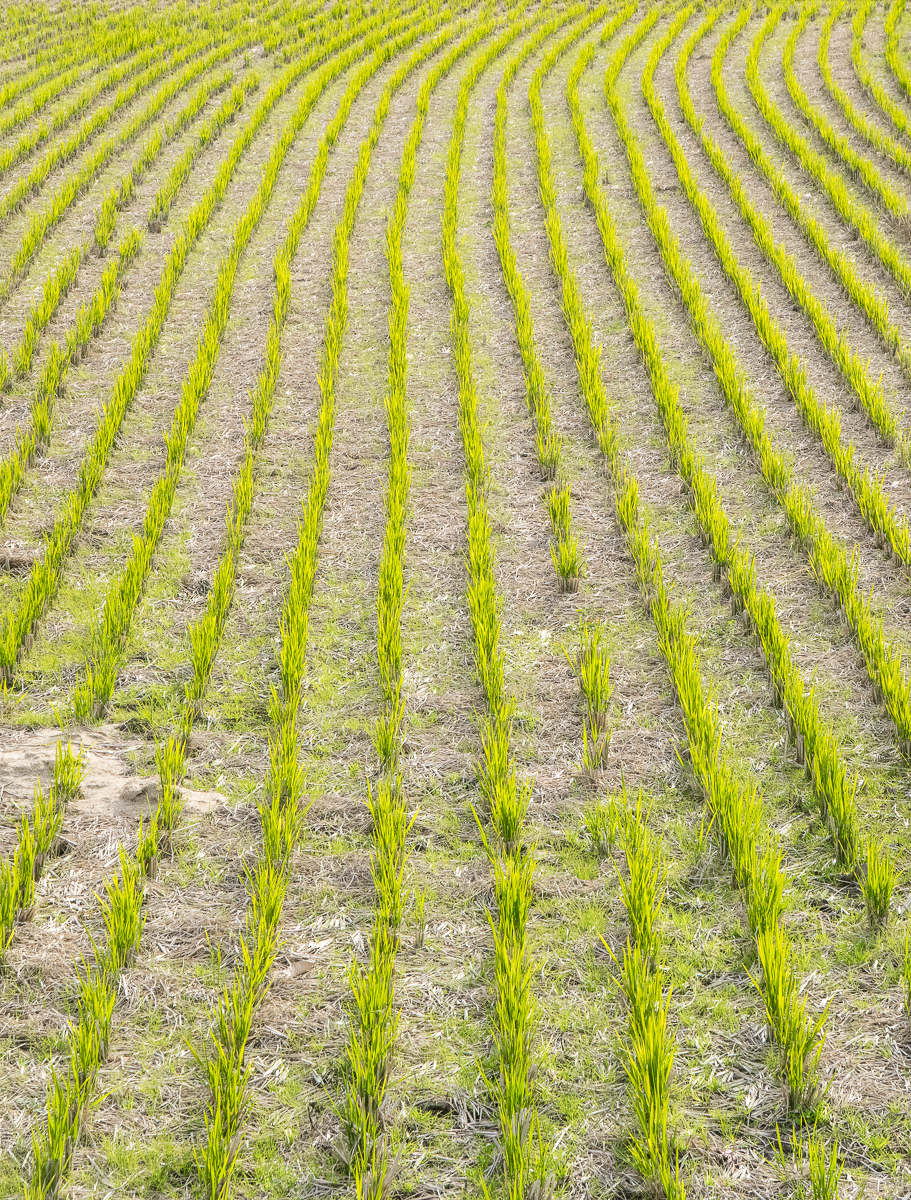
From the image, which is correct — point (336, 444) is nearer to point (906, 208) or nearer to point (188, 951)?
point (188, 951)

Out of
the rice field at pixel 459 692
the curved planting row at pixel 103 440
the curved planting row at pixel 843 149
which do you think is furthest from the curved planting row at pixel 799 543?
the curved planting row at pixel 103 440

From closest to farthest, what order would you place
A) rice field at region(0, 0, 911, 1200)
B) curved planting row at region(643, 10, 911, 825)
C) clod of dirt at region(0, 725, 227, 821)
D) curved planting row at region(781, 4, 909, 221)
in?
rice field at region(0, 0, 911, 1200) → curved planting row at region(643, 10, 911, 825) → clod of dirt at region(0, 725, 227, 821) → curved planting row at region(781, 4, 909, 221)

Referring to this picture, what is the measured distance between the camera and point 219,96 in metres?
10.5

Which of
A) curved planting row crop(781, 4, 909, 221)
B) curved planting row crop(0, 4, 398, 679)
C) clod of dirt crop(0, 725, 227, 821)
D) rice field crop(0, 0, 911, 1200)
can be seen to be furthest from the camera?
curved planting row crop(781, 4, 909, 221)

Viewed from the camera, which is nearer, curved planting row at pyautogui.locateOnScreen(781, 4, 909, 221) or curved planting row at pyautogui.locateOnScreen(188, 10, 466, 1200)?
curved planting row at pyautogui.locateOnScreen(188, 10, 466, 1200)

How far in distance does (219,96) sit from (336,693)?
915cm

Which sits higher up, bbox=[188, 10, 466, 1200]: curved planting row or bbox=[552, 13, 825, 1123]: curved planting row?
bbox=[188, 10, 466, 1200]: curved planting row

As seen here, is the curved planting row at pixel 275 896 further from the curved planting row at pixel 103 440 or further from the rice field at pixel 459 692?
the curved planting row at pixel 103 440

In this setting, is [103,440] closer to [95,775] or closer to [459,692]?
[95,775]

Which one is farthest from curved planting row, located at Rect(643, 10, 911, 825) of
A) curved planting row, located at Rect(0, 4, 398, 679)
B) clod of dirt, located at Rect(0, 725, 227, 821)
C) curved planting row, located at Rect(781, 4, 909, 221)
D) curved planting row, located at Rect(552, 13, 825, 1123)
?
curved planting row, located at Rect(0, 4, 398, 679)

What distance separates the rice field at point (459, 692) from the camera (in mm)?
2059

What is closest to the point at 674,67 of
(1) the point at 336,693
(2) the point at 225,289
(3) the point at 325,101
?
(3) the point at 325,101

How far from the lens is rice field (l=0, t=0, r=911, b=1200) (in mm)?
2059

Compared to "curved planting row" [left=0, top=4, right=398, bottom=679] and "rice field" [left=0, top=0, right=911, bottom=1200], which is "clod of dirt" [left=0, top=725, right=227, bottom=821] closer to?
"rice field" [left=0, top=0, right=911, bottom=1200]
